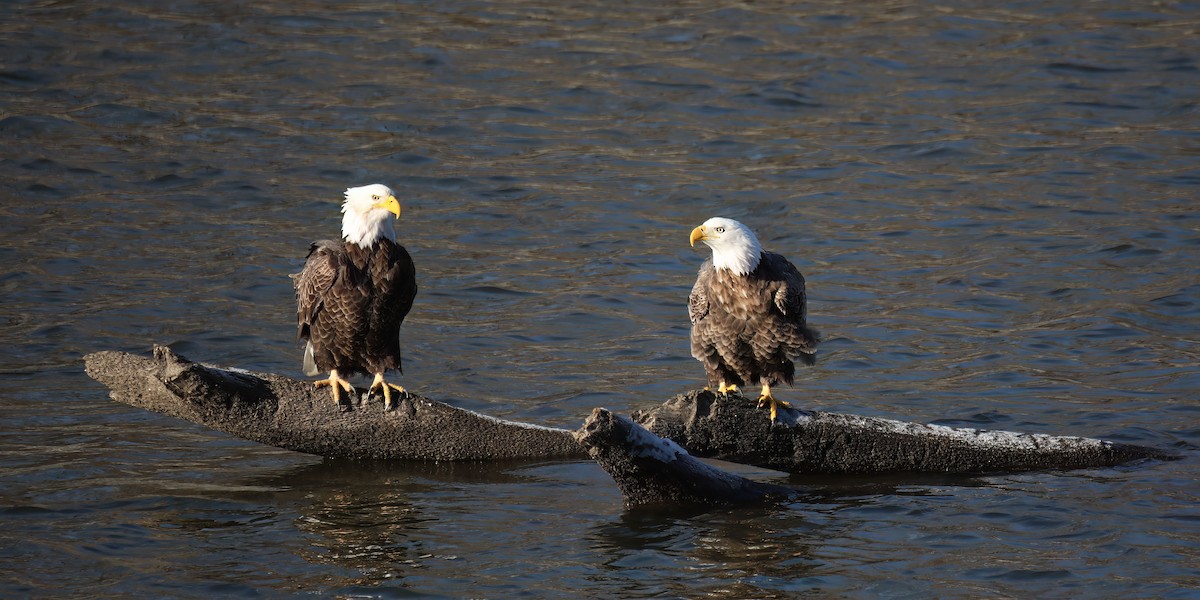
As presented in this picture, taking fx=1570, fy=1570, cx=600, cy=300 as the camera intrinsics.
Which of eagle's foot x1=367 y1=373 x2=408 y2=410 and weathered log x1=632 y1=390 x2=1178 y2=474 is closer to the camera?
weathered log x1=632 y1=390 x2=1178 y2=474

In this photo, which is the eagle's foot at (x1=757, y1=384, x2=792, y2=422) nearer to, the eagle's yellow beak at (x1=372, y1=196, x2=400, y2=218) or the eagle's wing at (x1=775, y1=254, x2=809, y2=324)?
the eagle's wing at (x1=775, y1=254, x2=809, y2=324)

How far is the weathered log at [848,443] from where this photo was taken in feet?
21.2

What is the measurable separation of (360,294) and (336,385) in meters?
0.42

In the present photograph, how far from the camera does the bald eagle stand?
272 inches

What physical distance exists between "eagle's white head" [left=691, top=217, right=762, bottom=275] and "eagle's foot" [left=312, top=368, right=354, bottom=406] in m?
1.65

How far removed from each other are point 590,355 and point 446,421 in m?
2.61

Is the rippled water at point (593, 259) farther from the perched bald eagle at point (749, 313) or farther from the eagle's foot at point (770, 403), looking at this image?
the perched bald eagle at point (749, 313)

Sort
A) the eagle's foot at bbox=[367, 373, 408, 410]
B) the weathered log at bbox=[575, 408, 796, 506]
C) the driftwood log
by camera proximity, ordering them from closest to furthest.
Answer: the weathered log at bbox=[575, 408, 796, 506] → the driftwood log → the eagle's foot at bbox=[367, 373, 408, 410]

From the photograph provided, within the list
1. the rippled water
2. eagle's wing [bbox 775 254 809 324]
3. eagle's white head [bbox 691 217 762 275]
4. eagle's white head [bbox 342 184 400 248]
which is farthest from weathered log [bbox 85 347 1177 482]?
eagle's white head [bbox 342 184 400 248]

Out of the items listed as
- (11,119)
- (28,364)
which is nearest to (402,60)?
(11,119)

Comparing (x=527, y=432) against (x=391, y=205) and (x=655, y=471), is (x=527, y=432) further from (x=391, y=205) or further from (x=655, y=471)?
(x=391, y=205)

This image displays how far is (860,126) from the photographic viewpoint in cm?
1377

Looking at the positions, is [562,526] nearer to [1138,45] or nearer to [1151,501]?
[1151,501]

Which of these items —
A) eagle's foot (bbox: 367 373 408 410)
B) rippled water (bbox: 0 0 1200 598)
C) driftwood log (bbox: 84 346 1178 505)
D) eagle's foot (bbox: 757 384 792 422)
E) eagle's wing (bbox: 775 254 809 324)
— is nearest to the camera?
driftwood log (bbox: 84 346 1178 505)
